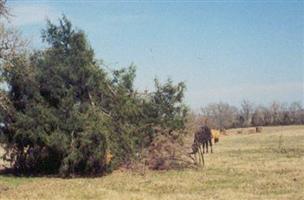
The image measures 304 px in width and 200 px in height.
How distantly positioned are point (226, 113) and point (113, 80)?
104824 mm

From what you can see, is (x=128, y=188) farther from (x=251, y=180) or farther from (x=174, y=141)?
(x=174, y=141)

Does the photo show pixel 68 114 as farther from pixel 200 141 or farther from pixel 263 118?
pixel 263 118

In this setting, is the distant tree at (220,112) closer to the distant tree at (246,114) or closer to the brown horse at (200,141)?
→ the distant tree at (246,114)

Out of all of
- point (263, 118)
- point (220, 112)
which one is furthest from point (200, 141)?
point (220, 112)

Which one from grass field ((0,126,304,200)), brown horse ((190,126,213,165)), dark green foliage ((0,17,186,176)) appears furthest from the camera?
brown horse ((190,126,213,165))

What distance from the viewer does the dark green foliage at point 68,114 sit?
27.1m

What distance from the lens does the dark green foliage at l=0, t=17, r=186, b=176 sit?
A: 27.1 meters

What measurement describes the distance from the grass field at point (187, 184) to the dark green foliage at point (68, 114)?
1.44 m

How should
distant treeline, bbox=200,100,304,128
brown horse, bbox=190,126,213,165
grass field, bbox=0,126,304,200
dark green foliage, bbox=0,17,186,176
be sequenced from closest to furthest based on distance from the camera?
grass field, bbox=0,126,304,200 → dark green foliage, bbox=0,17,186,176 → brown horse, bbox=190,126,213,165 → distant treeline, bbox=200,100,304,128

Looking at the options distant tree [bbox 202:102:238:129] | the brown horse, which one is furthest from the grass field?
distant tree [bbox 202:102:238:129]

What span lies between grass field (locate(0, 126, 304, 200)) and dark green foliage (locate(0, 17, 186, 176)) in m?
1.44

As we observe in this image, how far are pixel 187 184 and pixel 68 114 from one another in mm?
7768

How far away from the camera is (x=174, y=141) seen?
29719 mm

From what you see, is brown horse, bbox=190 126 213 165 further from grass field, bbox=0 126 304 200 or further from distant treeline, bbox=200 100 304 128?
distant treeline, bbox=200 100 304 128
